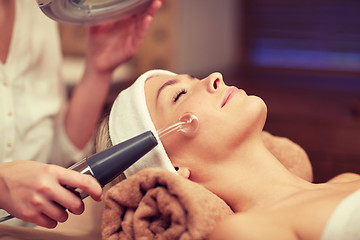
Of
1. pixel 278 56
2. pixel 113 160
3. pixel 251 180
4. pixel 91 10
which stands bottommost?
pixel 278 56

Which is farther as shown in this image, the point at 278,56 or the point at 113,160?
the point at 278,56

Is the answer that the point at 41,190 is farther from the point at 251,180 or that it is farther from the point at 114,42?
the point at 114,42

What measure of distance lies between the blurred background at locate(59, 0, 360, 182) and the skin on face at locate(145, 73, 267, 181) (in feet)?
4.28

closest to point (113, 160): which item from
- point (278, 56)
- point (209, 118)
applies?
point (209, 118)

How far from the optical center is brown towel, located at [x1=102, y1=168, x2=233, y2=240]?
0.79 metres

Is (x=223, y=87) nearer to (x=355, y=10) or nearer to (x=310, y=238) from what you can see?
(x=310, y=238)

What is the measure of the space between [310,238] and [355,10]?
247cm

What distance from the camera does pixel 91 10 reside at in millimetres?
1229

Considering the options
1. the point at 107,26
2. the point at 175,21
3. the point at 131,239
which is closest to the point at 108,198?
the point at 131,239

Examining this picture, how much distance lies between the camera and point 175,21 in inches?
105

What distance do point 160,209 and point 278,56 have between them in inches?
97.1

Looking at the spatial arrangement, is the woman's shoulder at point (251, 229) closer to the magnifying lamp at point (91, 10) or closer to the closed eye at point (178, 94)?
the closed eye at point (178, 94)

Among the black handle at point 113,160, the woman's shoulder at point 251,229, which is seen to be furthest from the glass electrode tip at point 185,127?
the woman's shoulder at point 251,229

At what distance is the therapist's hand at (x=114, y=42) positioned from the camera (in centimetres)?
137
